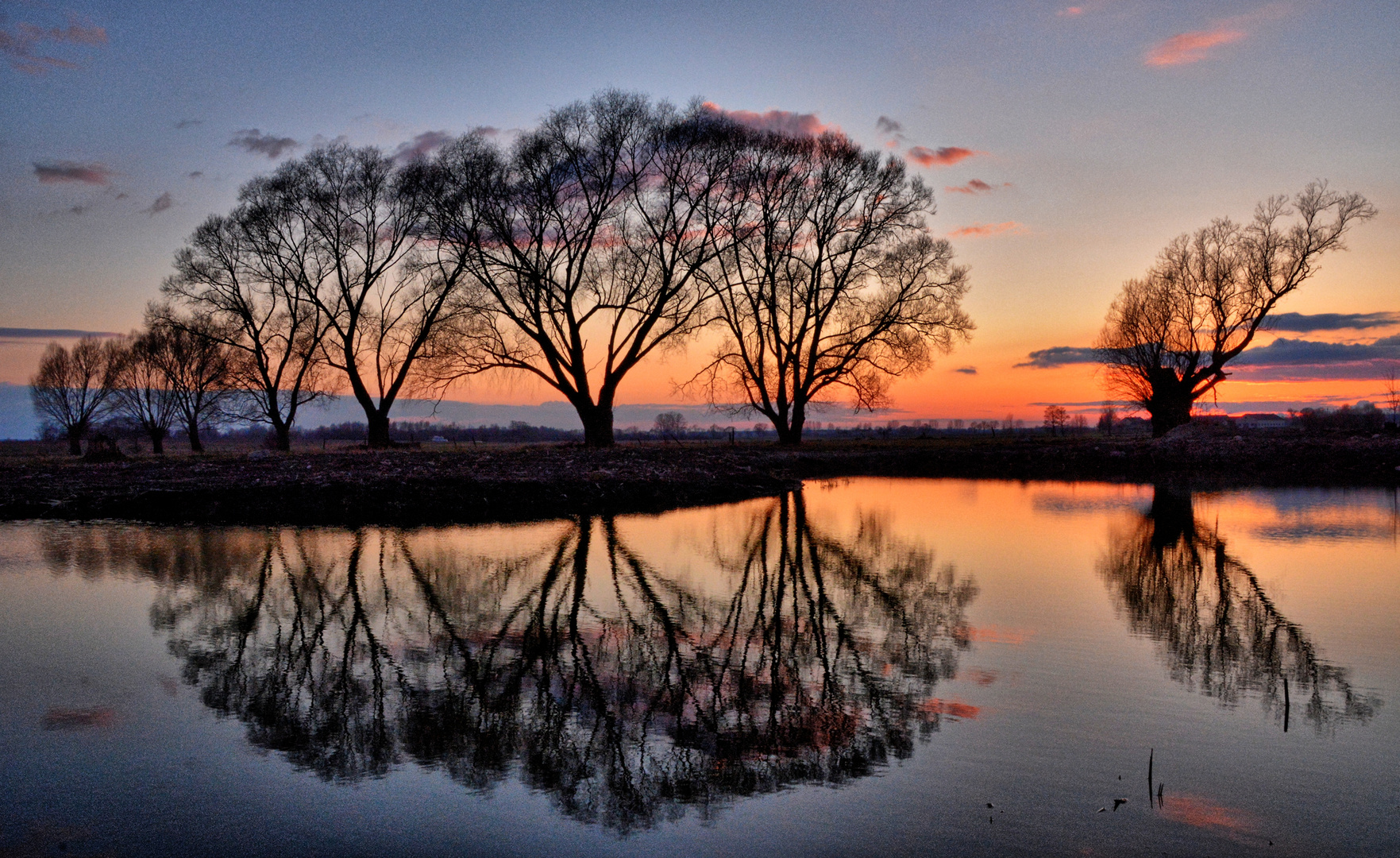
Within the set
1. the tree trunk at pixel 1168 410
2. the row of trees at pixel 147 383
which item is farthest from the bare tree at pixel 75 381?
the tree trunk at pixel 1168 410

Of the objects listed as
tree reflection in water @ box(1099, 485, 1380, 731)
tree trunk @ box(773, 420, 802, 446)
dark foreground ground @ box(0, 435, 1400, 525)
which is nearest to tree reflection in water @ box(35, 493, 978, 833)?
tree reflection in water @ box(1099, 485, 1380, 731)

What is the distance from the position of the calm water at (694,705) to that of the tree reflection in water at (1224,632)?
0.18 ft

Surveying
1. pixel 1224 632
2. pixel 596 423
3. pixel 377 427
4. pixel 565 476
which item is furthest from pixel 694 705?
pixel 377 427

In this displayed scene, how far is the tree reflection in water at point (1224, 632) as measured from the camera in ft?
21.9

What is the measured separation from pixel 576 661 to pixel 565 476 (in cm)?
1580

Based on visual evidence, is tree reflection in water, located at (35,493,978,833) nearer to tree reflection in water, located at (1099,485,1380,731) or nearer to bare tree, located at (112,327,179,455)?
tree reflection in water, located at (1099,485,1380,731)

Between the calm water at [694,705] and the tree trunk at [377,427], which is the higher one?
the tree trunk at [377,427]

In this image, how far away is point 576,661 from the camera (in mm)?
7645

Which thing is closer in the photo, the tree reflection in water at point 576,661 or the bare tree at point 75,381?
the tree reflection in water at point 576,661

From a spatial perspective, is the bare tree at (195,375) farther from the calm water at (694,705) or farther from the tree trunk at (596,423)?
the calm water at (694,705)

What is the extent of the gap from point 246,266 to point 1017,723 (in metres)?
48.5

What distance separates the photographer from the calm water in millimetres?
4543

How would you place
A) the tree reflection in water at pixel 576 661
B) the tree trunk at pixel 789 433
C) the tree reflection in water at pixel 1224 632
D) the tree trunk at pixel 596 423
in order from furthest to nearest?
the tree trunk at pixel 789 433 → the tree trunk at pixel 596 423 → the tree reflection in water at pixel 1224 632 → the tree reflection in water at pixel 576 661

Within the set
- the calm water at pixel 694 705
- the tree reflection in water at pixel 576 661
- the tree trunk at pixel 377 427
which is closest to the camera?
the calm water at pixel 694 705
